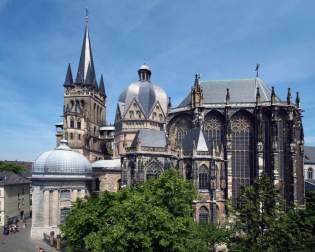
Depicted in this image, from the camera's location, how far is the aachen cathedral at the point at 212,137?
4706 cm

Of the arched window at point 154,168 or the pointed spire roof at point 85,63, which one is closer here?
the arched window at point 154,168

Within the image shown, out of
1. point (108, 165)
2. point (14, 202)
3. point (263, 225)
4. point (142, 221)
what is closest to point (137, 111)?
point (108, 165)

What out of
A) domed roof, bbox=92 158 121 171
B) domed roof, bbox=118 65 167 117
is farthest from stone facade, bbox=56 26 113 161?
domed roof, bbox=118 65 167 117

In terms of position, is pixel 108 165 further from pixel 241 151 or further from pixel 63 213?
pixel 241 151

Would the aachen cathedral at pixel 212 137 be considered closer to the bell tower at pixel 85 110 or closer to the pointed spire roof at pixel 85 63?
the bell tower at pixel 85 110

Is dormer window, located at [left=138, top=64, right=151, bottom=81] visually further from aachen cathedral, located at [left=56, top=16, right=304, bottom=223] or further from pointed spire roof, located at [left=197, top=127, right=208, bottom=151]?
pointed spire roof, located at [left=197, top=127, right=208, bottom=151]

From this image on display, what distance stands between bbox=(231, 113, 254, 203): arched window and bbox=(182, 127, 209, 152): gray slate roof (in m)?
6.59

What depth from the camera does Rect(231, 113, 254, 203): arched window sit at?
170 ft

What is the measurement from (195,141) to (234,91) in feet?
46.9

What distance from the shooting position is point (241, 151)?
173 feet

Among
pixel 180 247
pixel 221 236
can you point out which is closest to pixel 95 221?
pixel 180 247

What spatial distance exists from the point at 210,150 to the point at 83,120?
1156 inches

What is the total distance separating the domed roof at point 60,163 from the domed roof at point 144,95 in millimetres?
15674

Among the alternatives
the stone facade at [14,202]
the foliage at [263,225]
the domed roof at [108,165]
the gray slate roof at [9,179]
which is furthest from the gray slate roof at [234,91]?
the stone facade at [14,202]
